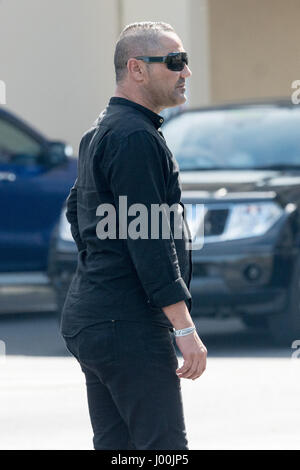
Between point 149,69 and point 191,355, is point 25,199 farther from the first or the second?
point 191,355

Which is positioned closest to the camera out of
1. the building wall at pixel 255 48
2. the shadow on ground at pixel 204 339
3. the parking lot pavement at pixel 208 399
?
the parking lot pavement at pixel 208 399

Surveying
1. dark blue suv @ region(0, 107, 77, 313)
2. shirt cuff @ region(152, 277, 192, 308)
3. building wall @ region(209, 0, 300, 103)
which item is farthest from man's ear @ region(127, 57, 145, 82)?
building wall @ region(209, 0, 300, 103)

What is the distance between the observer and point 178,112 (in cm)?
989

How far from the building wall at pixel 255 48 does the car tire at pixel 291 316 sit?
8.01 metres

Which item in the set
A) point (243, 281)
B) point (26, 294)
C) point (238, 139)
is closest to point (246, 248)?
point (243, 281)

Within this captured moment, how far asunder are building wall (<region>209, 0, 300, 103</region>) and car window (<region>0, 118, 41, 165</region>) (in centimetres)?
556

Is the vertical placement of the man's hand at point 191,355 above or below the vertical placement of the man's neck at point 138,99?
below

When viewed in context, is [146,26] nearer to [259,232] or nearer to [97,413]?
[97,413]

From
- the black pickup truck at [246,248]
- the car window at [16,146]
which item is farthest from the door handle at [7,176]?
the black pickup truck at [246,248]

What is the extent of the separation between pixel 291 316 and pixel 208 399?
157 cm

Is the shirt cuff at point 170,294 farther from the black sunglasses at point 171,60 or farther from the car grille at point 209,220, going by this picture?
the car grille at point 209,220

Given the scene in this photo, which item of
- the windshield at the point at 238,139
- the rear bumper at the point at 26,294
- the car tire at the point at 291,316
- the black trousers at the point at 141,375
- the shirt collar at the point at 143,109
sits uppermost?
the shirt collar at the point at 143,109

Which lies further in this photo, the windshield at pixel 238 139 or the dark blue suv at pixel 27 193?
the dark blue suv at pixel 27 193

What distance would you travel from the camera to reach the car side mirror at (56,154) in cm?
1067
